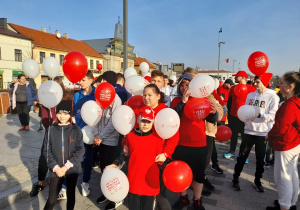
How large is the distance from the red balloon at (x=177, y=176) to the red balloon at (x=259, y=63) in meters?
2.57

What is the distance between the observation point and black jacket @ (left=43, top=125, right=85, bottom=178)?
2459 millimetres

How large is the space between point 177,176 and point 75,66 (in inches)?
85.7

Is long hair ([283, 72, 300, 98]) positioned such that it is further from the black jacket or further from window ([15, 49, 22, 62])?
window ([15, 49, 22, 62])

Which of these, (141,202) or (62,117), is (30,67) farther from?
(141,202)

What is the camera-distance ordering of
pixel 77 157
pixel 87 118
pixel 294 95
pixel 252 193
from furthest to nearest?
pixel 252 193
pixel 87 118
pixel 294 95
pixel 77 157

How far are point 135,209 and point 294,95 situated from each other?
2487mm

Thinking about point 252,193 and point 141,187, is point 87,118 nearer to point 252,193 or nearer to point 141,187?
point 141,187

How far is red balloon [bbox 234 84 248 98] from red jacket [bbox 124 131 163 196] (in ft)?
11.5

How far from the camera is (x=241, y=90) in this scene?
16.1 ft

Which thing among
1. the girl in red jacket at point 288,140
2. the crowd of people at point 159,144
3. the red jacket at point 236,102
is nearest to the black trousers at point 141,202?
the crowd of people at point 159,144

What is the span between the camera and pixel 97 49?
45.7m

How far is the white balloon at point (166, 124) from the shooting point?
85.2 inches

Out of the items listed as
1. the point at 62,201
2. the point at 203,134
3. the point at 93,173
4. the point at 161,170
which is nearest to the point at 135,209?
the point at 161,170

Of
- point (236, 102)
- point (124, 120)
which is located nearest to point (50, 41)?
point (236, 102)
